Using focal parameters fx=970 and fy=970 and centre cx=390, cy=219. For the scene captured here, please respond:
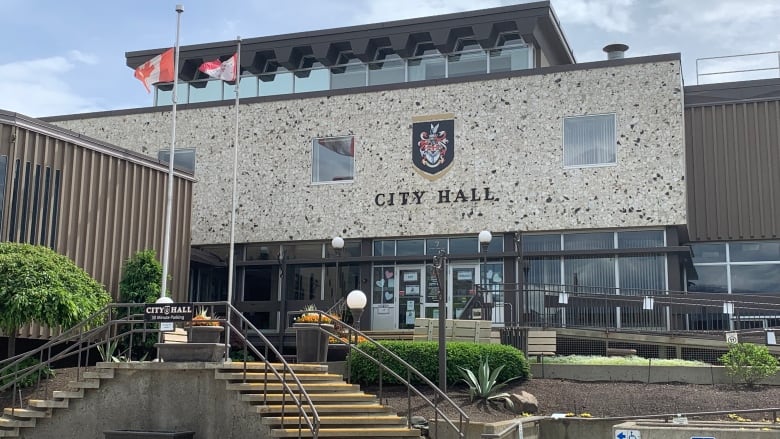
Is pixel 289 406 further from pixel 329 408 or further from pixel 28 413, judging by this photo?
pixel 28 413

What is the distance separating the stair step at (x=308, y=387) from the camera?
47.1ft

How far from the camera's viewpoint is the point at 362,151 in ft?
93.8

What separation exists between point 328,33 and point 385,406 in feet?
57.5

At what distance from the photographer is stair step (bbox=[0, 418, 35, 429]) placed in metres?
15.4

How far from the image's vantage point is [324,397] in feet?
49.2

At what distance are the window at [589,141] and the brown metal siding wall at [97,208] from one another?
1083 centimetres

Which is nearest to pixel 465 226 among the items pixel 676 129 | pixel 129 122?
pixel 676 129

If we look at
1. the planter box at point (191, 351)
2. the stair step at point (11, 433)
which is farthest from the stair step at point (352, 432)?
the stair step at point (11, 433)

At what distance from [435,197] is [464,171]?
1.10 meters

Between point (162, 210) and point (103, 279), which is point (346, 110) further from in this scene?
point (103, 279)

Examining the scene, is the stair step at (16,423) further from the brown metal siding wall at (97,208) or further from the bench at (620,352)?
the bench at (620,352)

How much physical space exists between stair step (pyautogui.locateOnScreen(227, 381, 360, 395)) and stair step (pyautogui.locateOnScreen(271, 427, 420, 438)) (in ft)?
2.59

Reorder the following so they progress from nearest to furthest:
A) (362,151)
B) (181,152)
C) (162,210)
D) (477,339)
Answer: (477,339), (162,210), (362,151), (181,152)

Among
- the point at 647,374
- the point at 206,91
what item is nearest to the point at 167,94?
the point at 206,91
